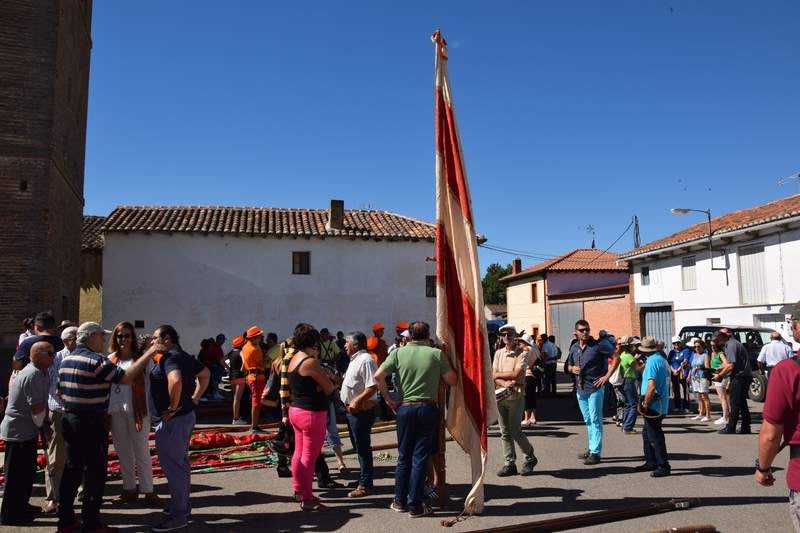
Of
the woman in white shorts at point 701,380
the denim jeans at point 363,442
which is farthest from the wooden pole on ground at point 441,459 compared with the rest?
the woman in white shorts at point 701,380

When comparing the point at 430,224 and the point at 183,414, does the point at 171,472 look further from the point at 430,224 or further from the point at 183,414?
the point at 430,224

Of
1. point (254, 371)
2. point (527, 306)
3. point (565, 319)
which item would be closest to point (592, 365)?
point (254, 371)

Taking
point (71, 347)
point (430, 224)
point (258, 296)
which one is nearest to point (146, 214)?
point (258, 296)

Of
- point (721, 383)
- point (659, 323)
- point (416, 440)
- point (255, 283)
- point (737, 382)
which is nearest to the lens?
point (416, 440)

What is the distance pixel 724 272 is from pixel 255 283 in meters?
17.9

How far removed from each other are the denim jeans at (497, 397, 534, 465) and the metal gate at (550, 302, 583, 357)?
83.0ft

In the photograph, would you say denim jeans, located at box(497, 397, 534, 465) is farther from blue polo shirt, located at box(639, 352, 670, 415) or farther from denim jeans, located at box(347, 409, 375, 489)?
denim jeans, located at box(347, 409, 375, 489)

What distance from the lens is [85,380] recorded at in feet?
15.9

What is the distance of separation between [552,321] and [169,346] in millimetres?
31094

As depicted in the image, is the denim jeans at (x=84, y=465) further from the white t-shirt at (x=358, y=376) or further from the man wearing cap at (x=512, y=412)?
the man wearing cap at (x=512, y=412)

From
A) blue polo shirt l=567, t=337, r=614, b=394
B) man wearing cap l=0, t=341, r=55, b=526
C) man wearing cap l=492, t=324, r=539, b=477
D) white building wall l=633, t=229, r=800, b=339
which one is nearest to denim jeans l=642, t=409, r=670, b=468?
blue polo shirt l=567, t=337, r=614, b=394

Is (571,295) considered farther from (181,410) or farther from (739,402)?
(181,410)

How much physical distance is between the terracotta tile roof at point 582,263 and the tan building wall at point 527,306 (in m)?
0.72

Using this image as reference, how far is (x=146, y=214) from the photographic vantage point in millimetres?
24688
